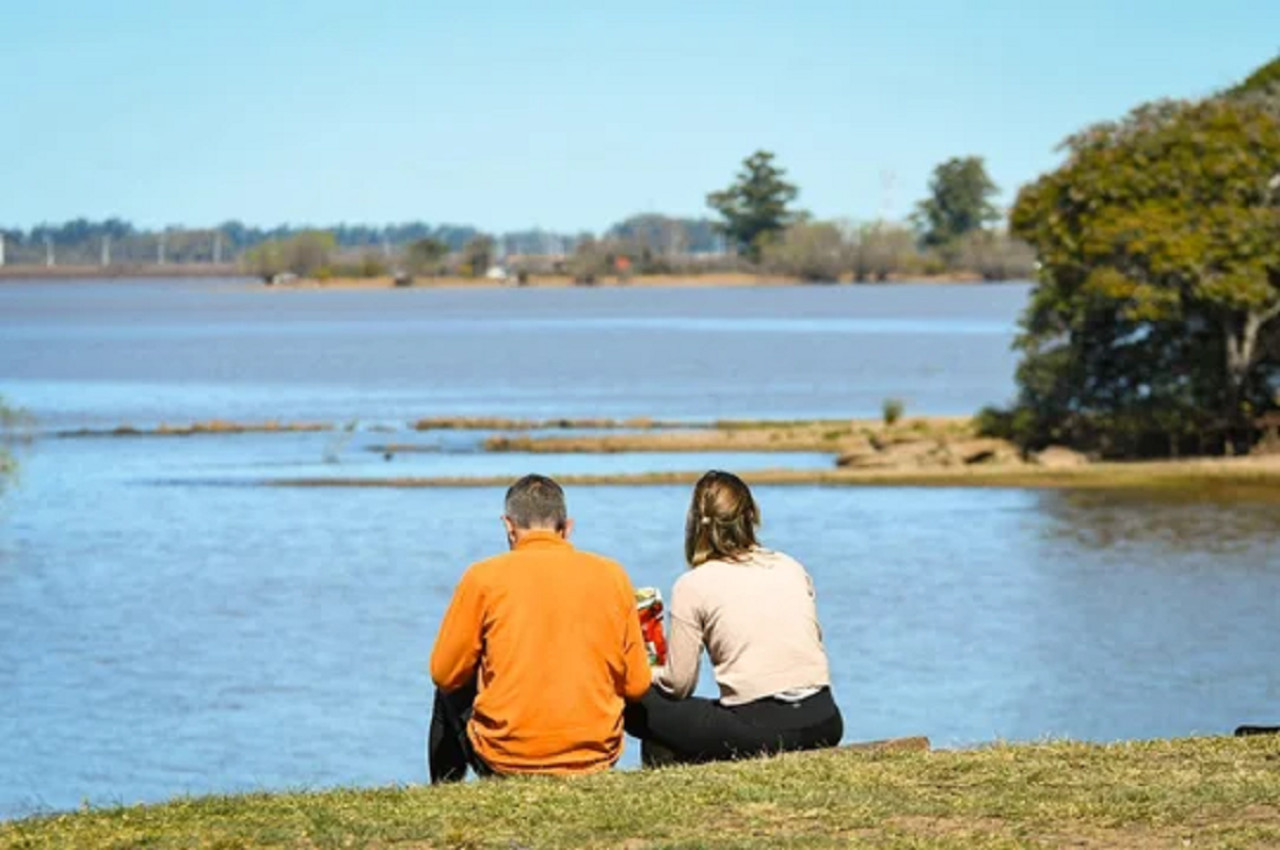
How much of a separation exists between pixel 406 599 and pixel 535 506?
22.4 meters

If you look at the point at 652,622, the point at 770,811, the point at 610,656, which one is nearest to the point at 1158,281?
the point at 652,622

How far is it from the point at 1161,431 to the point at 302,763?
29.1 m

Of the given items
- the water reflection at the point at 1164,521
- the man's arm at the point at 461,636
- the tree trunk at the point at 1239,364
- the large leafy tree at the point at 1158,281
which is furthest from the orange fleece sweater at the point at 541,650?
the tree trunk at the point at 1239,364

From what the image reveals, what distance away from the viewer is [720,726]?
32.4ft

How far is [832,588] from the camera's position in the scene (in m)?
31.7

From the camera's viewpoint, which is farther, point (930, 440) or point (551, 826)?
point (930, 440)

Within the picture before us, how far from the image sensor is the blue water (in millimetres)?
21188

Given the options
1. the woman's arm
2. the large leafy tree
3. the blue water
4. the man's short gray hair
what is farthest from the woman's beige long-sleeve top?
the large leafy tree

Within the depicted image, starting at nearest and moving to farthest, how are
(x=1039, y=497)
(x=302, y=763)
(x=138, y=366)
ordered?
(x=302, y=763)
(x=1039, y=497)
(x=138, y=366)

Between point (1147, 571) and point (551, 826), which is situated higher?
point (551, 826)

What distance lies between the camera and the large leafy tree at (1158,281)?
4331 cm

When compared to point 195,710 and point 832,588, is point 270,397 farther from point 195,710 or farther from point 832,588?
point 195,710

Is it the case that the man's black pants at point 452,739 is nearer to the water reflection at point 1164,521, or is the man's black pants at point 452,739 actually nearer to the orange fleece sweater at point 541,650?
the orange fleece sweater at point 541,650

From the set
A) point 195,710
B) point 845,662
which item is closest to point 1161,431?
point 845,662
